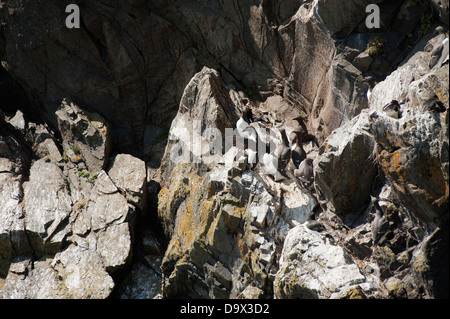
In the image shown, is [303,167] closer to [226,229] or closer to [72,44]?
[226,229]

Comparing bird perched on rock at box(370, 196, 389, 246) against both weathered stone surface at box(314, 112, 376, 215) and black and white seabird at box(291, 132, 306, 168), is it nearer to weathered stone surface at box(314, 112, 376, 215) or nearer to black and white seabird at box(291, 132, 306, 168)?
weathered stone surface at box(314, 112, 376, 215)

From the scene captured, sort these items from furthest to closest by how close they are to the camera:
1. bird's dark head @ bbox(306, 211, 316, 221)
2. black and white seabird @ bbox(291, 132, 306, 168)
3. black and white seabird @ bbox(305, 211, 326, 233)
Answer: black and white seabird @ bbox(291, 132, 306, 168) < bird's dark head @ bbox(306, 211, 316, 221) < black and white seabird @ bbox(305, 211, 326, 233)

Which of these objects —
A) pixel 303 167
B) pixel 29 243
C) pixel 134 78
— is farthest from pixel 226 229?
pixel 134 78

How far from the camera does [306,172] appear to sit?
12.5m

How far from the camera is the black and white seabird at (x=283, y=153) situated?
13.0m

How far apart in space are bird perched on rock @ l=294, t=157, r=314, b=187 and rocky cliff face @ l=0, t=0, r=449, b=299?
21 centimetres

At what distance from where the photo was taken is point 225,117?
14945mm

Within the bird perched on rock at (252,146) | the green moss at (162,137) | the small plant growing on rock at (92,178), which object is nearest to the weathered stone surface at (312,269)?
the bird perched on rock at (252,146)

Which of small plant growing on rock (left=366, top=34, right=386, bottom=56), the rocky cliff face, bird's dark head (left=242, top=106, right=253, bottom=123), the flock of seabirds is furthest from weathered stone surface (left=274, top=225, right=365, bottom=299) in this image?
bird's dark head (left=242, top=106, right=253, bottom=123)

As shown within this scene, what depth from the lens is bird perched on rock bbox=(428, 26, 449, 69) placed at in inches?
378

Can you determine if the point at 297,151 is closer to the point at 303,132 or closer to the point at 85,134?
the point at 303,132

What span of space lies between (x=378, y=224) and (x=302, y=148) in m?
4.54

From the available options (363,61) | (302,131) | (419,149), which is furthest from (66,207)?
(419,149)

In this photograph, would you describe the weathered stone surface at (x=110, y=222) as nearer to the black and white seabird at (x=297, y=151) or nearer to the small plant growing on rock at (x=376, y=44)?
the black and white seabird at (x=297, y=151)
